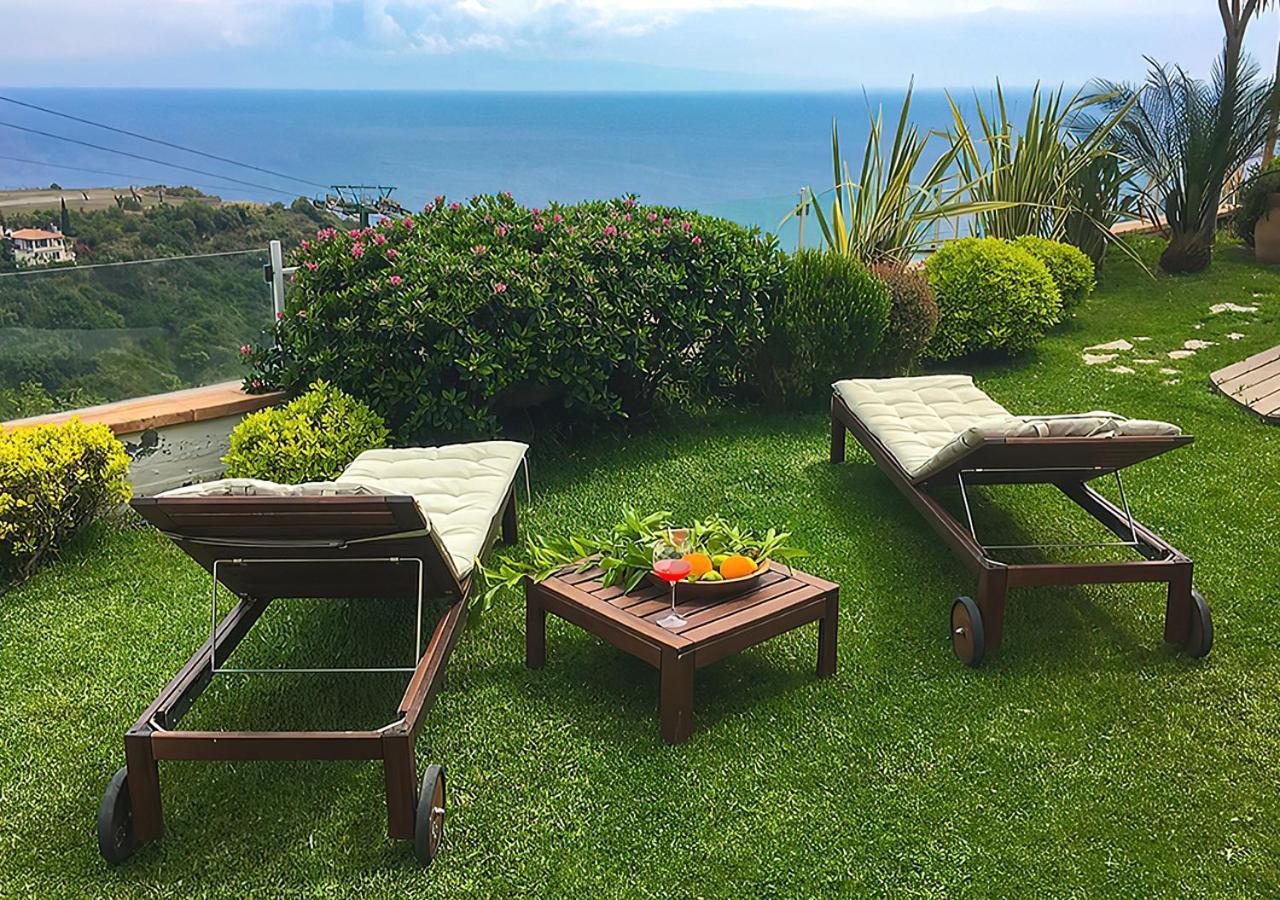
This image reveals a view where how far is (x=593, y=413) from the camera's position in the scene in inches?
208

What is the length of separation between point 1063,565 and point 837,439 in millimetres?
1881

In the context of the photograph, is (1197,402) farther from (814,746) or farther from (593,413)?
(814,746)

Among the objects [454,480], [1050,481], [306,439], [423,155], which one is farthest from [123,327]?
[423,155]

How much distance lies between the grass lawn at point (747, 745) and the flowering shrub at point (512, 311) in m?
0.88

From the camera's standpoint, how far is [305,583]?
9.88ft

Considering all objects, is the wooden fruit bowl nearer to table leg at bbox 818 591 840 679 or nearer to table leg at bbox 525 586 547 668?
table leg at bbox 818 591 840 679

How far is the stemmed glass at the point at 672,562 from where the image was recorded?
9.58ft

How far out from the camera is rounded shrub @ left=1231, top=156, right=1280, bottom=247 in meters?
8.81

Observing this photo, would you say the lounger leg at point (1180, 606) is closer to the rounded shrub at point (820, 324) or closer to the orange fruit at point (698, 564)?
the orange fruit at point (698, 564)

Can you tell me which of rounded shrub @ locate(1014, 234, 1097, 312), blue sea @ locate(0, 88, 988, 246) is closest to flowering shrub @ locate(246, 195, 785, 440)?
rounded shrub @ locate(1014, 234, 1097, 312)

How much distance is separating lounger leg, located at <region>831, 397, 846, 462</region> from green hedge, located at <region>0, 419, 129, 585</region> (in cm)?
316

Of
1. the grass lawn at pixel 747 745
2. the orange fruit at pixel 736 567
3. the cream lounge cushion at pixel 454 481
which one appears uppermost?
the cream lounge cushion at pixel 454 481

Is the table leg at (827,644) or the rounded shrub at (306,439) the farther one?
the rounded shrub at (306,439)

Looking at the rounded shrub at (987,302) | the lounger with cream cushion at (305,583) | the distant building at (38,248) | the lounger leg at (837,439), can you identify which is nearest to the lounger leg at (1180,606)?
the lounger leg at (837,439)
